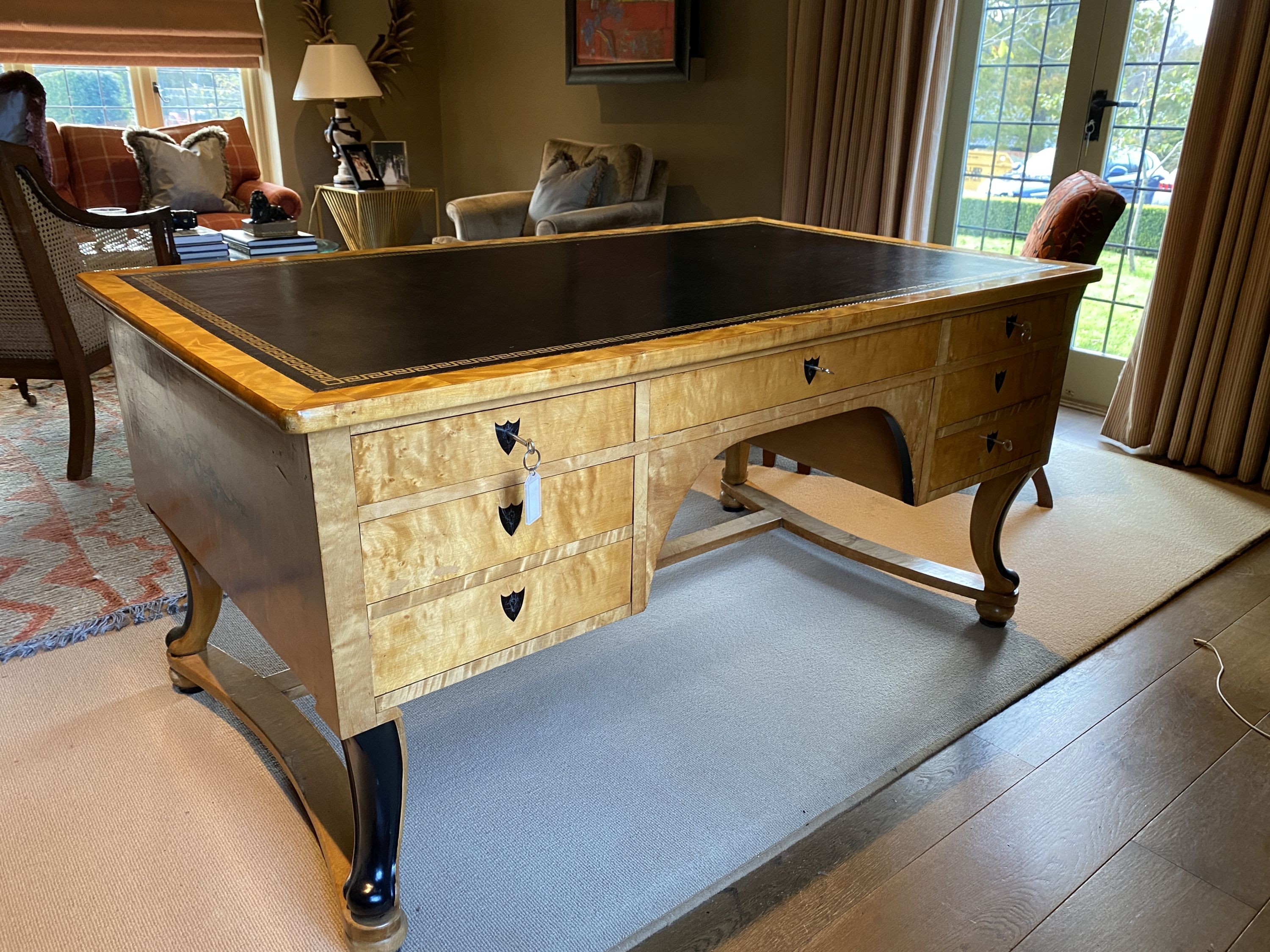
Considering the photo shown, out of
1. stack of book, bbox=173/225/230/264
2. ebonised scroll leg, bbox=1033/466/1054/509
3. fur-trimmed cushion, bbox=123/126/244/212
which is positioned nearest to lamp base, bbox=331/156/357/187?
fur-trimmed cushion, bbox=123/126/244/212

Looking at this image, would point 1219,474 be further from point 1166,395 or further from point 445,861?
point 445,861

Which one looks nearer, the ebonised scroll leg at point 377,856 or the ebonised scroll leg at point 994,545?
the ebonised scroll leg at point 377,856

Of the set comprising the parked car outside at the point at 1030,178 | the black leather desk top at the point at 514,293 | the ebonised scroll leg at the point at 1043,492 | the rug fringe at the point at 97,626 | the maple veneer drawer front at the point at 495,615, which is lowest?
the rug fringe at the point at 97,626

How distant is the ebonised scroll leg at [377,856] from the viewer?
3.85 feet

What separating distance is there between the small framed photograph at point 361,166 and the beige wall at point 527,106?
0.81 m

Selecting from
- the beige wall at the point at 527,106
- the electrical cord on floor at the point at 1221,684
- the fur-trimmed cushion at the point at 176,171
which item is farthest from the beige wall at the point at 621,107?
the electrical cord on floor at the point at 1221,684

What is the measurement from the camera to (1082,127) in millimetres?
3283

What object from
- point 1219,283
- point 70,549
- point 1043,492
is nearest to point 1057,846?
point 1043,492

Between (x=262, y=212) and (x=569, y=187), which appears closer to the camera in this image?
(x=262, y=212)

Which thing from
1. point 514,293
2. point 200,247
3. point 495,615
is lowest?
point 495,615

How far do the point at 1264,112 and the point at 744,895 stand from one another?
8.83ft

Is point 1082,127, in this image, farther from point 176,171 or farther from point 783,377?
point 176,171

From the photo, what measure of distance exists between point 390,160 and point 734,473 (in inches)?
166

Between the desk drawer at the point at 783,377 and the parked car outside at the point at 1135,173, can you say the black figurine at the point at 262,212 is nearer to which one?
the desk drawer at the point at 783,377
